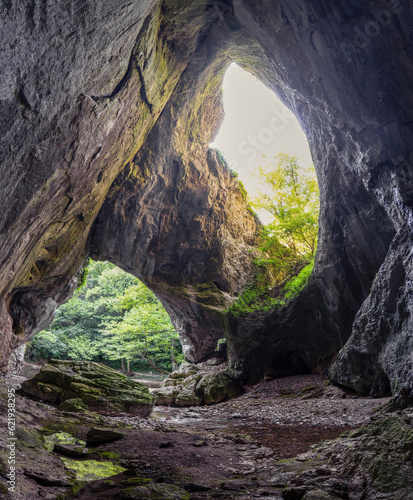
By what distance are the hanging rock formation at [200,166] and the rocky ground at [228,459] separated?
85.6 inches

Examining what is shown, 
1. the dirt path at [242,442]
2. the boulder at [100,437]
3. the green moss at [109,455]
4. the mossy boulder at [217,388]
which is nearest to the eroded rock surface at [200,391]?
the mossy boulder at [217,388]

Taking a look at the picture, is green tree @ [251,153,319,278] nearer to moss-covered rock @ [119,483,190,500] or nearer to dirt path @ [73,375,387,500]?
dirt path @ [73,375,387,500]

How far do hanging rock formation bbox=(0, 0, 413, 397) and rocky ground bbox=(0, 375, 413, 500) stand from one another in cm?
217

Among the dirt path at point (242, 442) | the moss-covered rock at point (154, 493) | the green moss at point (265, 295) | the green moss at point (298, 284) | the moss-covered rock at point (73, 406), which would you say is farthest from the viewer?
the green moss at point (265, 295)

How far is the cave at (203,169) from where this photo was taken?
5.20 metres

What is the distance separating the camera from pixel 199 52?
11.7 meters

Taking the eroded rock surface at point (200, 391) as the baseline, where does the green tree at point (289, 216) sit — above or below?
above

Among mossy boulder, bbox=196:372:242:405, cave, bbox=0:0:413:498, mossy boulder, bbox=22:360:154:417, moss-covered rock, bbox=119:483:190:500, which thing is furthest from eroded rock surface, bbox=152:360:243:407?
moss-covered rock, bbox=119:483:190:500

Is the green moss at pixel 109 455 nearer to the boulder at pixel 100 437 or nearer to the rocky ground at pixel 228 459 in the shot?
the rocky ground at pixel 228 459

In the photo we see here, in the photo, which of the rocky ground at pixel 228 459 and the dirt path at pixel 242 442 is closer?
the rocky ground at pixel 228 459

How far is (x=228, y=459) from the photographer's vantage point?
13.8 ft

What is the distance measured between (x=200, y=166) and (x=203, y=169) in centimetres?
23

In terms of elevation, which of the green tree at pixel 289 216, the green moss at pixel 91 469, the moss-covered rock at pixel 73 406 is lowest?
the moss-covered rock at pixel 73 406

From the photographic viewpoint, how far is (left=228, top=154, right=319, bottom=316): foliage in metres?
13.0
